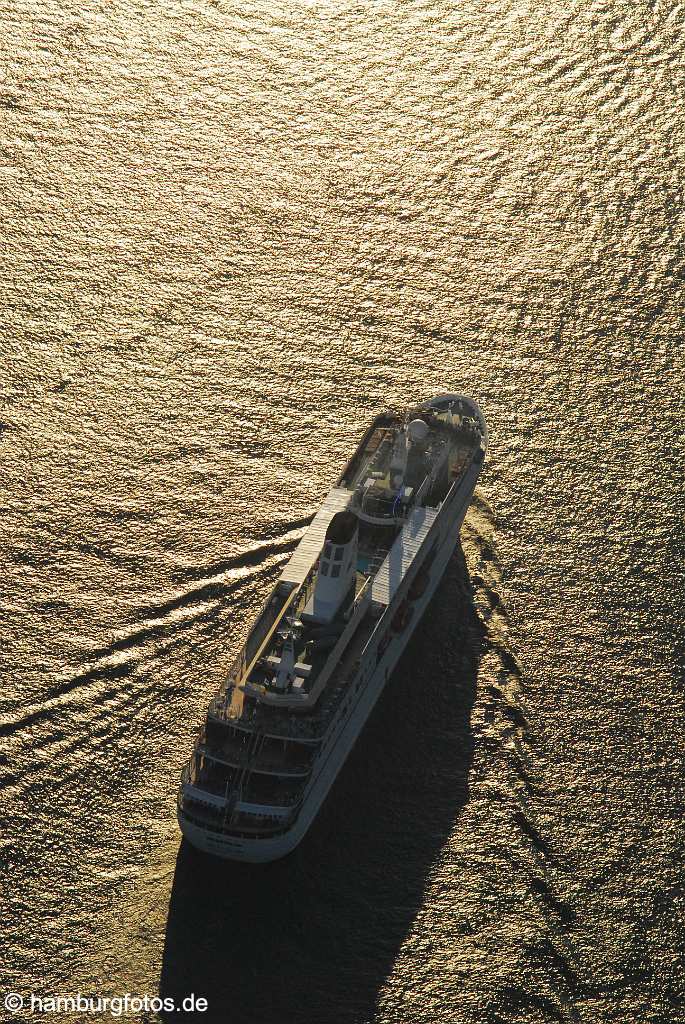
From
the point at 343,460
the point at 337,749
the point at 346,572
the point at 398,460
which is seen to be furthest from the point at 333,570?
the point at 343,460

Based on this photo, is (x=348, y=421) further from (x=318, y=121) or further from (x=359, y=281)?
(x=318, y=121)

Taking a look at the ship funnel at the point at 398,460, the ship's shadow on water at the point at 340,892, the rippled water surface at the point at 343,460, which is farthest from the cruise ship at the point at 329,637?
the rippled water surface at the point at 343,460

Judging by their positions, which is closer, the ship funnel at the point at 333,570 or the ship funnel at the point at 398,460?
the ship funnel at the point at 333,570

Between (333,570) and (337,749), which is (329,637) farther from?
(337,749)

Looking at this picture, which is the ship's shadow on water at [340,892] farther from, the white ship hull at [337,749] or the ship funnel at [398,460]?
the ship funnel at [398,460]

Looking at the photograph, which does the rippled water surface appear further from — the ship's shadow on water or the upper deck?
the upper deck

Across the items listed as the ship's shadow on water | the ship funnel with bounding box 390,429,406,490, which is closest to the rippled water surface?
the ship's shadow on water
